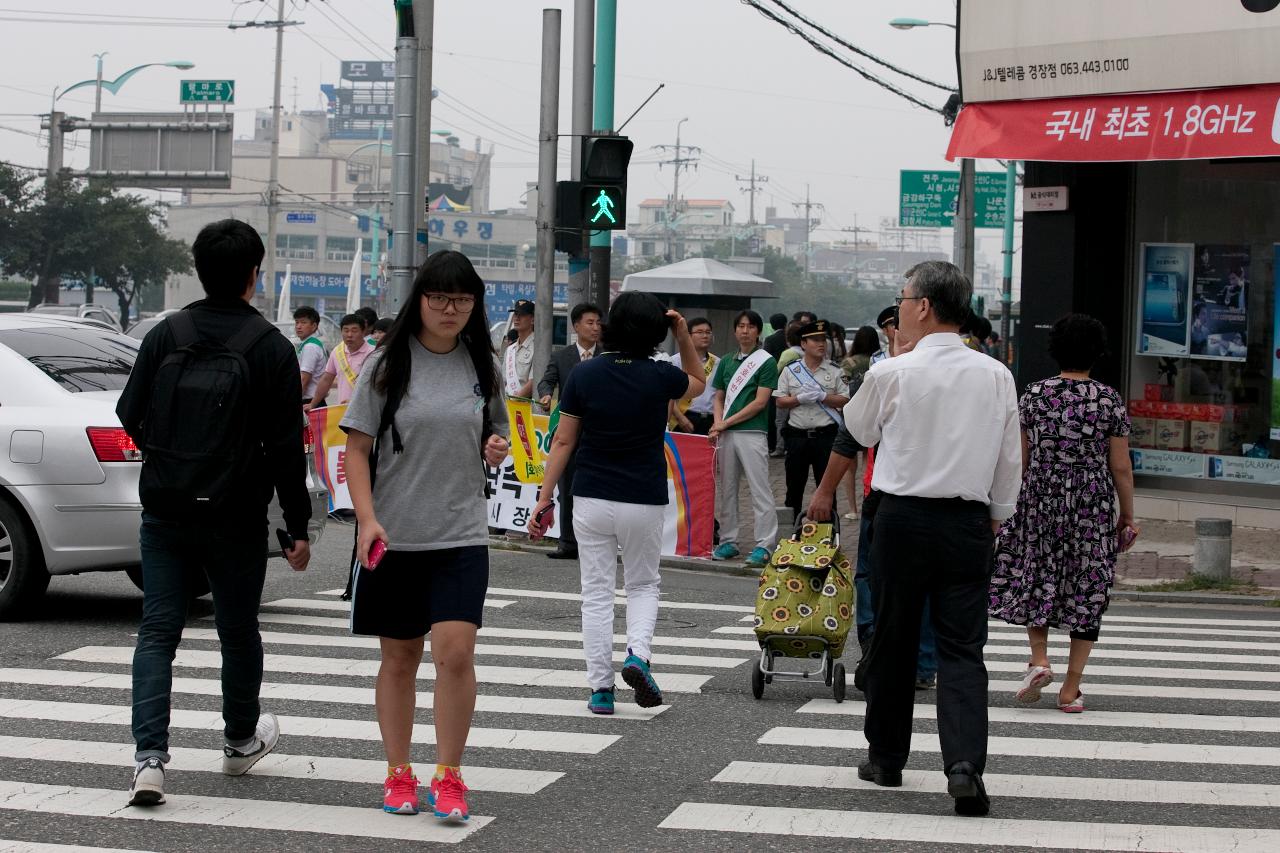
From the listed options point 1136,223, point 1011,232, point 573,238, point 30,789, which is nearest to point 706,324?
point 573,238

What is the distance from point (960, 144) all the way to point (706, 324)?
4.24 m

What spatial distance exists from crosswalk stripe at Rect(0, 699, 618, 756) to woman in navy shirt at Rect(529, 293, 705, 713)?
1.70ft

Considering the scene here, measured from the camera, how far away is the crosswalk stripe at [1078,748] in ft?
22.4

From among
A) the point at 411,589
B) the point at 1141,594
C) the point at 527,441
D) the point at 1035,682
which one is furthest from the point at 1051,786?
the point at 527,441

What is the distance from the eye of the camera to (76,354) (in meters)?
9.84

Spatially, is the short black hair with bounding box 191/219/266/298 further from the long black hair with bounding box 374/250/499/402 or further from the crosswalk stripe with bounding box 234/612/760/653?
the crosswalk stripe with bounding box 234/612/760/653

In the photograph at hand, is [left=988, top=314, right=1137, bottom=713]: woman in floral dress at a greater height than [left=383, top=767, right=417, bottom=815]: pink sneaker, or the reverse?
[left=988, top=314, right=1137, bottom=713]: woman in floral dress

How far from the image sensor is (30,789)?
591cm

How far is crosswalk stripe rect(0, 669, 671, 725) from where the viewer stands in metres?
7.54

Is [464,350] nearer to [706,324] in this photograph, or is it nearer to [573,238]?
[706,324]

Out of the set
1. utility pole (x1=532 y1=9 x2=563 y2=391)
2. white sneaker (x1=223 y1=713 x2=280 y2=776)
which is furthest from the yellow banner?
white sneaker (x1=223 y1=713 x2=280 y2=776)

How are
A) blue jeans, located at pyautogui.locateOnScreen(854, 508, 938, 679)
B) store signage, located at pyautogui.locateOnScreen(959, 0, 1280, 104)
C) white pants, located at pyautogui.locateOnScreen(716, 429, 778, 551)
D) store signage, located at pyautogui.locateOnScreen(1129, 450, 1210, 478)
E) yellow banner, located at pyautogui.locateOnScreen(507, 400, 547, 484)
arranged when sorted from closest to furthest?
1. blue jeans, located at pyautogui.locateOnScreen(854, 508, 938, 679)
2. white pants, located at pyautogui.locateOnScreen(716, 429, 778, 551)
3. yellow banner, located at pyautogui.locateOnScreen(507, 400, 547, 484)
4. store signage, located at pyautogui.locateOnScreen(959, 0, 1280, 104)
5. store signage, located at pyautogui.locateOnScreen(1129, 450, 1210, 478)

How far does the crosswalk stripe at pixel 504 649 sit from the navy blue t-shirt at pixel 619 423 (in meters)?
1.72

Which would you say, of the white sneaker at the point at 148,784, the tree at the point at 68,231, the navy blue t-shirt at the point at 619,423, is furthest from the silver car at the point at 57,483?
the tree at the point at 68,231
